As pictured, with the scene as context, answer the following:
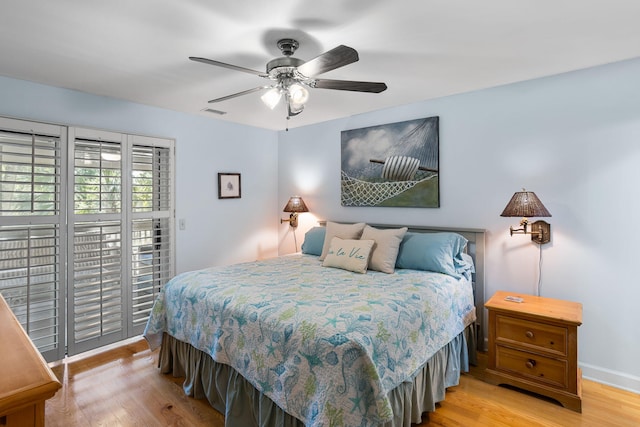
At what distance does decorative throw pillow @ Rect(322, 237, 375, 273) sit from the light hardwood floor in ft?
3.71

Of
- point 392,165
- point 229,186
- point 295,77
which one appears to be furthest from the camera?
point 229,186

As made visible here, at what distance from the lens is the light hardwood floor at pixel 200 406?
2066 millimetres

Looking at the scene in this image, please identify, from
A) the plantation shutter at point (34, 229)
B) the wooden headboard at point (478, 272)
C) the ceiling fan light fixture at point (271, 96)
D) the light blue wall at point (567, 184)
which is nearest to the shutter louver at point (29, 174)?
the plantation shutter at point (34, 229)

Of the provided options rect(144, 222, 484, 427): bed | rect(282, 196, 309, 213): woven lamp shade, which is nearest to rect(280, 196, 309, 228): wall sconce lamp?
rect(282, 196, 309, 213): woven lamp shade

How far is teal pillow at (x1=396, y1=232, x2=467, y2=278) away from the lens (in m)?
2.72

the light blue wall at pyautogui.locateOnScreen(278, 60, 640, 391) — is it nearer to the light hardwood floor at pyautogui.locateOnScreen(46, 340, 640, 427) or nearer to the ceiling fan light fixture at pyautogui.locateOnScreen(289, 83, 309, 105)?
the light hardwood floor at pyautogui.locateOnScreen(46, 340, 640, 427)

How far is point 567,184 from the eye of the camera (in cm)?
259

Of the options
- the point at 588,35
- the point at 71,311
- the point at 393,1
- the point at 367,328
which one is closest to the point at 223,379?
the point at 367,328

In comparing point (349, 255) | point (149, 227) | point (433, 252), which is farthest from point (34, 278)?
point (433, 252)

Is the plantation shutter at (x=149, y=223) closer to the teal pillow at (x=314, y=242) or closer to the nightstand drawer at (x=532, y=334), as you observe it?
the teal pillow at (x=314, y=242)

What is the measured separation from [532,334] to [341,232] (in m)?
1.75

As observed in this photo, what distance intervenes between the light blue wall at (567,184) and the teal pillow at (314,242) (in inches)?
46.0

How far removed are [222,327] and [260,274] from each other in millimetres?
689

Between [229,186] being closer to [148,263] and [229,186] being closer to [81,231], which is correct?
[148,263]
